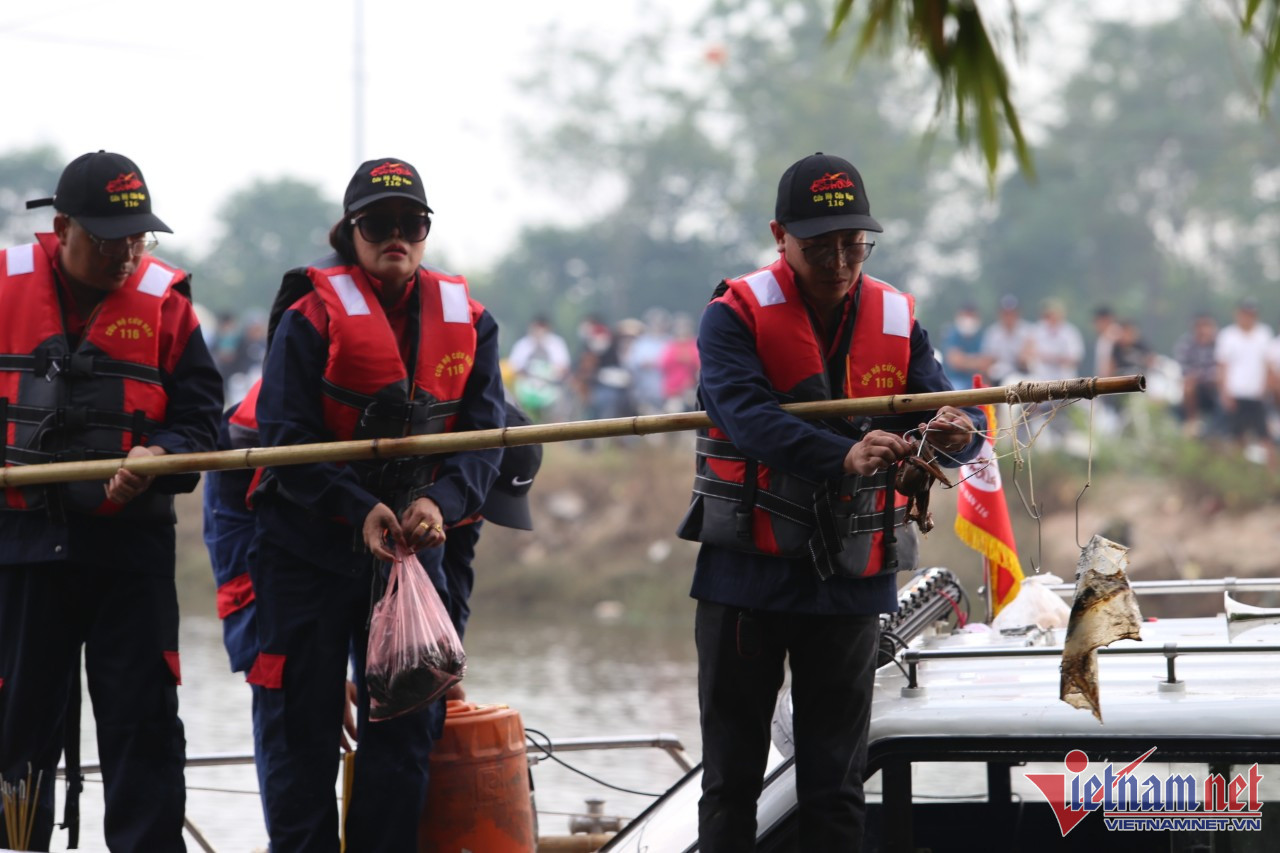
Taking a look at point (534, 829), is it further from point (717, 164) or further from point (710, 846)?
point (717, 164)

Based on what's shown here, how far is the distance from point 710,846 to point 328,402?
1.55 meters

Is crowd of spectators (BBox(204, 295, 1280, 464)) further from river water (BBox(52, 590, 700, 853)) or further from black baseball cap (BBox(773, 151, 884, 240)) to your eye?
black baseball cap (BBox(773, 151, 884, 240))

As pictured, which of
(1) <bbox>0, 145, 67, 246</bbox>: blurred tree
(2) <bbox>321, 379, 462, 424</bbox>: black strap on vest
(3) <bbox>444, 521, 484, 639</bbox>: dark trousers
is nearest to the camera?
(2) <bbox>321, 379, 462, 424</bbox>: black strap on vest

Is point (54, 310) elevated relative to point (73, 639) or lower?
elevated

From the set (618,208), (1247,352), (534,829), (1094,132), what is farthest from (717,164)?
(534,829)

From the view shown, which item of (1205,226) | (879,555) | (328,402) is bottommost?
(879,555)

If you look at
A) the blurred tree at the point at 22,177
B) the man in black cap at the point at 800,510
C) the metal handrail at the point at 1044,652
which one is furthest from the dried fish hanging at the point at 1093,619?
the blurred tree at the point at 22,177

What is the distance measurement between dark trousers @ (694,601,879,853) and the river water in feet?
3.63

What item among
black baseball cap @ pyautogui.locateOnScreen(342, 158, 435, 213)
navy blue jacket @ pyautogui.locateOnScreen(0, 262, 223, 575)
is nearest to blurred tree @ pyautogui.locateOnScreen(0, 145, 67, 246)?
navy blue jacket @ pyautogui.locateOnScreen(0, 262, 223, 575)

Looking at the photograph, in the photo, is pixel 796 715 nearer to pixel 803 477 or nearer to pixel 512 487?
pixel 803 477

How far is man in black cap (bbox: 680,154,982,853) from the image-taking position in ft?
13.1

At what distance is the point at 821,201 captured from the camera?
416 cm

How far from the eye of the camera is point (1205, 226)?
4581cm

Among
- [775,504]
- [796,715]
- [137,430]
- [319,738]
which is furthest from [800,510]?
[137,430]
